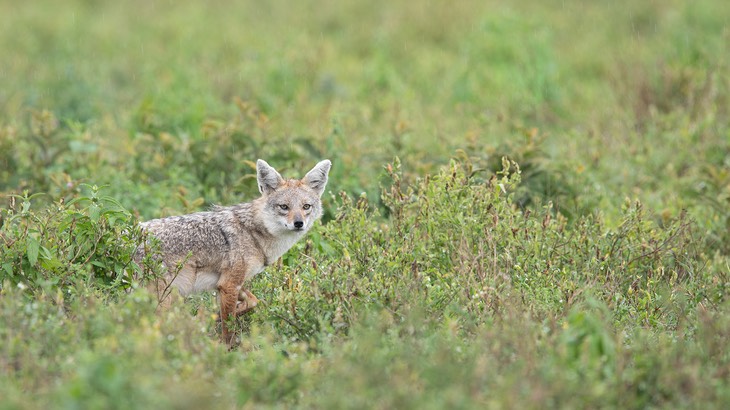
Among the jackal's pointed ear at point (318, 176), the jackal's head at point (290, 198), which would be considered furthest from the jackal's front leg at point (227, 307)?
the jackal's pointed ear at point (318, 176)

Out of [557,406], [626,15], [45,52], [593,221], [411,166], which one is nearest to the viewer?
[557,406]

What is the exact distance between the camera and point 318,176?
828 cm

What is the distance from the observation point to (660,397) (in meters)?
5.46

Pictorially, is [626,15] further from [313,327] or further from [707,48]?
[313,327]

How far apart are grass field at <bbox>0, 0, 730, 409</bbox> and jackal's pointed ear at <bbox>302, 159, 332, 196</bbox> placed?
0.26m

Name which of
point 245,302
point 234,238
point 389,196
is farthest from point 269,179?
point 245,302

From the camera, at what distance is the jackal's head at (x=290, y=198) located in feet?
25.5

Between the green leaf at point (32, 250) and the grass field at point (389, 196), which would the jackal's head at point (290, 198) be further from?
the green leaf at point (32, 250)

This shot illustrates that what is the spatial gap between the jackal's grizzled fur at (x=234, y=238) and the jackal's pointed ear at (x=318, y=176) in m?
0.11

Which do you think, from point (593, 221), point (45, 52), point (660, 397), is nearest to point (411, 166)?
point (593, 221)

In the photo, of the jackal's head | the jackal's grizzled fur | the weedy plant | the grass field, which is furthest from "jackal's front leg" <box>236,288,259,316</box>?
the weedy plant

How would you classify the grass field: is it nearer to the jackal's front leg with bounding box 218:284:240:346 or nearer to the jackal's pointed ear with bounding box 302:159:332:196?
the jackal's front leg with bounding box 218:284:240:346

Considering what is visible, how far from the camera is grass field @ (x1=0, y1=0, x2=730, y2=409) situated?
544cm

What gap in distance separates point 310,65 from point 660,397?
11183 mm
